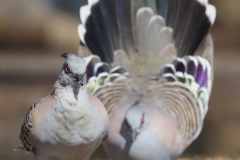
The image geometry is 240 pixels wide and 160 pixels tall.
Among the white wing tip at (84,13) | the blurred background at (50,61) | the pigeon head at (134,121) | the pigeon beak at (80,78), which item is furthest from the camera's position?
the blurred background at (50,61)

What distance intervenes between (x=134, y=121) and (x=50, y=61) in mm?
1724

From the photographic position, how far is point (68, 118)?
2332 millimetres

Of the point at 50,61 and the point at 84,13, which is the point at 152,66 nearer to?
the point at 84,13

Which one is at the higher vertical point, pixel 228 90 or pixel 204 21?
pixel 204 21

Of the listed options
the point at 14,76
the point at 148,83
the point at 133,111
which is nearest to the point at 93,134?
the point at 133,111

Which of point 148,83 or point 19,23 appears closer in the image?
point 148,83

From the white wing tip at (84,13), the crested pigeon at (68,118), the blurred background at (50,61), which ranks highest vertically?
the white wing tip at (84,13)

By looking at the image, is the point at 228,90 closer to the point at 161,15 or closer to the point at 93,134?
the point at 161,15

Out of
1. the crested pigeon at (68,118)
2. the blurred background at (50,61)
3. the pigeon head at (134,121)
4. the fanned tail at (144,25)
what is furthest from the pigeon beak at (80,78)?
the blurred background at (50,61)

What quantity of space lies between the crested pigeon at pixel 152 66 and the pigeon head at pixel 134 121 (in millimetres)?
19

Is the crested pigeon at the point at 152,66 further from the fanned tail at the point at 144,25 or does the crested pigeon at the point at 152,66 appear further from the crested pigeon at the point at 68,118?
the crested pigeon at the point at 68,118

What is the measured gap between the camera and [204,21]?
330 cm

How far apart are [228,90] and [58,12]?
1.06 metres

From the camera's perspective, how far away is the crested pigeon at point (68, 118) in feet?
7.66
